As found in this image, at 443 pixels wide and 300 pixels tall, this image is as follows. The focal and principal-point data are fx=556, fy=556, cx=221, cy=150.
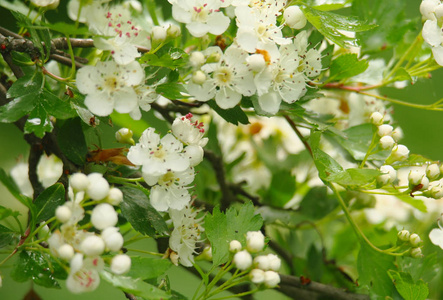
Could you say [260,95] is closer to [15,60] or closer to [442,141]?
[15,60]

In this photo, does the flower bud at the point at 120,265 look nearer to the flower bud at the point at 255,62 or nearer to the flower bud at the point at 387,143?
the flower bud at the point at 255,62

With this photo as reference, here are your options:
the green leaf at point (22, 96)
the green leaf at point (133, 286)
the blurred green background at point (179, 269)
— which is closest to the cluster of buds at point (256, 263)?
the green leaf at point (133, 286)

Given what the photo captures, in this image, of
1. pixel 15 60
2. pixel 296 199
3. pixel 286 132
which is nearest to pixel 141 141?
pixel 15 60

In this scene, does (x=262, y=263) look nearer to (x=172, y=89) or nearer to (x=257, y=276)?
(x=257, y=276)

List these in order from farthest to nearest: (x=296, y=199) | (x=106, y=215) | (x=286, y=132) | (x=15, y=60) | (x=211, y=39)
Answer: (x=286, y=132), (x=296, y=199), (x=211, y=39), (x=15, y=60), (x=106, y=215)

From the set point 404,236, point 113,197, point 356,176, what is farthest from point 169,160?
point 404,236
